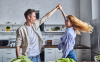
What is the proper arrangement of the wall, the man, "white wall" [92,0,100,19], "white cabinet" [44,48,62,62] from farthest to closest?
the wall, "white cabinet" [44,48,62,62], "white wall" [92,0,100,19], the man

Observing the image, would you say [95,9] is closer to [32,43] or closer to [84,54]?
[84,54]

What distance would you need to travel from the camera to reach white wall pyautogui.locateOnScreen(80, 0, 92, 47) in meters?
3.72

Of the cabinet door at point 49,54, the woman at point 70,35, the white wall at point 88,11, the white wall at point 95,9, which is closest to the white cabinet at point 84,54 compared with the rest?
the white wall at point 88,11

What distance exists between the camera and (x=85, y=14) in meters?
4.05

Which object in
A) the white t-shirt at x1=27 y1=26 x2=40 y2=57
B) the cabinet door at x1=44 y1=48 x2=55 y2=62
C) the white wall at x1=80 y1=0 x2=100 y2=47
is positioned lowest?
the cabinet door at x1=44 y1=48 x2=55 y2=62

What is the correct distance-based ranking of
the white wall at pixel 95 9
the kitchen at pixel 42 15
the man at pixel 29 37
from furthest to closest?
the kitchen at pixel 42 15 → the white wall at pixel 95 9 → the man at pixel 29 37

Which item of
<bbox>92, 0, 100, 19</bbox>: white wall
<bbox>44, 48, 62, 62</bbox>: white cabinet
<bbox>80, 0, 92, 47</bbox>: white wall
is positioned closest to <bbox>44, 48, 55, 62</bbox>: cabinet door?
<bbox>44, 48, 62, 62</bbox>: white cabinet

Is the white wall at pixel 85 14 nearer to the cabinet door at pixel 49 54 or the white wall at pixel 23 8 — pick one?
the white wall at pixel 23 8

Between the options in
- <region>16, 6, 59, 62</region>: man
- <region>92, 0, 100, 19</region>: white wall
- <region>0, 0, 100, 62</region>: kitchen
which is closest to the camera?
<region>16, 6, 59, 62</region>: man

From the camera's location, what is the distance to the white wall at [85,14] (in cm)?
372

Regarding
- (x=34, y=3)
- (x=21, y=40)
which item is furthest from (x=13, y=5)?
(x=21, y=40)

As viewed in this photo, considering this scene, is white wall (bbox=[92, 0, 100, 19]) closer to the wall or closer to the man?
the wall

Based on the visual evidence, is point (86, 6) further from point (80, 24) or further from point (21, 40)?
point (21, 40)

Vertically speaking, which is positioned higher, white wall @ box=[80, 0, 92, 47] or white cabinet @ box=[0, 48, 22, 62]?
white wall @ box=[80, 0, 92, 47]
